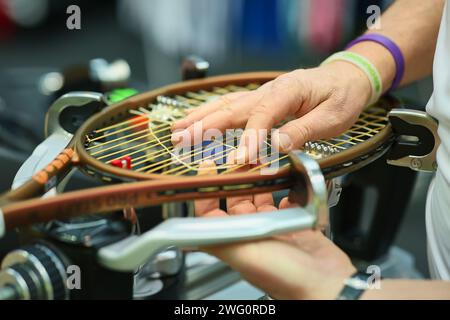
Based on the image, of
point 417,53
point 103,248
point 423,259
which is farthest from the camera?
point 423,259

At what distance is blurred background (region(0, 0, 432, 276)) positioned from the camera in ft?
3.77

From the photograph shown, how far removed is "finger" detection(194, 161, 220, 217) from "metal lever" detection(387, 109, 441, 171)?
0.74ft

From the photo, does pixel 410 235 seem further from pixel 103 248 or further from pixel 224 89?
A: pixel 103 248

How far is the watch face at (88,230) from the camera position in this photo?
1.81ft

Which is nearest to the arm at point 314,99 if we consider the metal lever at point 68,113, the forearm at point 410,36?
the forearm at point 410,36

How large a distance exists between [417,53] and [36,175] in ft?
1.52

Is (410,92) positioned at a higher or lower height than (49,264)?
lower

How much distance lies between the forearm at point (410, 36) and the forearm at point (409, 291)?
28 centimetres

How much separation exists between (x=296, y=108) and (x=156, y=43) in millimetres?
1581

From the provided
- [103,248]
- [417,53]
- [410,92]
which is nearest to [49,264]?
[103,248]

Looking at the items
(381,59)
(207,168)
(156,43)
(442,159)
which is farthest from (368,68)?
(156,43)

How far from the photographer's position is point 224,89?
2.73 ft

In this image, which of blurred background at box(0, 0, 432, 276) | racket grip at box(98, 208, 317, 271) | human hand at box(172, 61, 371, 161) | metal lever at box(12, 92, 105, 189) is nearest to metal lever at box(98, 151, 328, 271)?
racket grip at box(98, 208, 317, 271)
